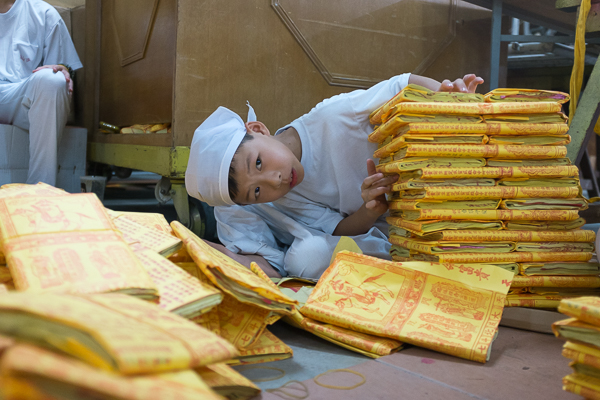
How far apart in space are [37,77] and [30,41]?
570mm

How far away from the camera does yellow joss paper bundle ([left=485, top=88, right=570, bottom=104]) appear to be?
1.35 metres

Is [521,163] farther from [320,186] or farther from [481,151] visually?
[320,186]

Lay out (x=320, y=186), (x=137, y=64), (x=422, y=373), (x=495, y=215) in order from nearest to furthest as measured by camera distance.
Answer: (x=422, y=373)
(x=495, y=215)
(x=320, y=186)
(x=137, y=64)

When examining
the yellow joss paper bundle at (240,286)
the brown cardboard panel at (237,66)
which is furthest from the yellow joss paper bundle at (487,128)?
the brown cardboard panel at (237,66)

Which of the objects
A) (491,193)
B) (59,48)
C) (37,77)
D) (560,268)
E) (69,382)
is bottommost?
(560,268)

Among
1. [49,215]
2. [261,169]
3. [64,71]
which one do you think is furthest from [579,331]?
[64,71]

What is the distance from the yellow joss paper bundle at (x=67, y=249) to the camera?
31.6 inches

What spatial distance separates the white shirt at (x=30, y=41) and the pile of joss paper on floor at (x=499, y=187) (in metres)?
2.63

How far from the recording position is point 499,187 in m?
1.32

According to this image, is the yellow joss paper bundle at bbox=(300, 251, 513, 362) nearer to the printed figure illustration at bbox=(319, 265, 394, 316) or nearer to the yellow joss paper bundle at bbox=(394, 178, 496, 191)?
the printed figure illustration at bbox=(319, 265, 394, 316)

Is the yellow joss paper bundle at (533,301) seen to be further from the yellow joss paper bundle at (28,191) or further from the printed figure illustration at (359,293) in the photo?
the yellow joss paper bundle at (28,191)

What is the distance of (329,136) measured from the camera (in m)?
1.89

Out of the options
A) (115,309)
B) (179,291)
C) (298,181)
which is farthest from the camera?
(298,181)

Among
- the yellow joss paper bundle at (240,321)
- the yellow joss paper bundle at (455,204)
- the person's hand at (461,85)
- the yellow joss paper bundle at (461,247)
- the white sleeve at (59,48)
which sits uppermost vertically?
the white sleeve at (59,48)
